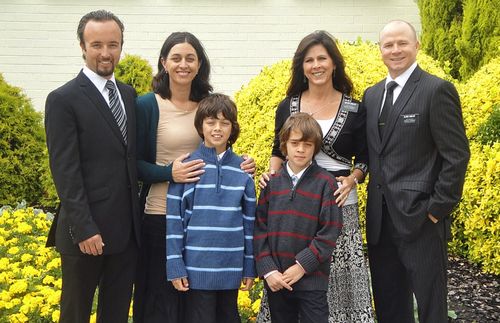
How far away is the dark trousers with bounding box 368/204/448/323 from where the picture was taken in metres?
3.05

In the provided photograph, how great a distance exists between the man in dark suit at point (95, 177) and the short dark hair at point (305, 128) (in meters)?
0.85

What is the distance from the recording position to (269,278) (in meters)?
2.99

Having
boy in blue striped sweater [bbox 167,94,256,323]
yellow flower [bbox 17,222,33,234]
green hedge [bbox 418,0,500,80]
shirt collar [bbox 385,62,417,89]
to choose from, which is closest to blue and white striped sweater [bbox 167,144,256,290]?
boy in blue striped sweater [bbox 167,94,256,323]

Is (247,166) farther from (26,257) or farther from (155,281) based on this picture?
(26,257)

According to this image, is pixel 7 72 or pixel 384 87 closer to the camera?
pixel 384 87

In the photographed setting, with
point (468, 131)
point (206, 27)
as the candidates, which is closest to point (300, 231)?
point (468, 131)

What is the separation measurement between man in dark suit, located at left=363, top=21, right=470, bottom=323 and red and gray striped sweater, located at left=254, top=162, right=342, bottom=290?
0.34 m

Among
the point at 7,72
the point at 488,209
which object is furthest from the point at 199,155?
the point at 7,72

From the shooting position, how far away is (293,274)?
296cm

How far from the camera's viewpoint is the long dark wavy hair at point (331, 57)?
3271 millimetres

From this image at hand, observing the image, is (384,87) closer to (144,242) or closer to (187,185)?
(187,185)

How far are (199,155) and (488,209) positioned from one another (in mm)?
2943

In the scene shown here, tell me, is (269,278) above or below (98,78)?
below

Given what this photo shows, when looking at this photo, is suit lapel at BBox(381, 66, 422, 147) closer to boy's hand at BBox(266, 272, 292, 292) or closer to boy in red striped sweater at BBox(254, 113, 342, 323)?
boy in red striped sweater at BBox(254, 113, 342, 323)
